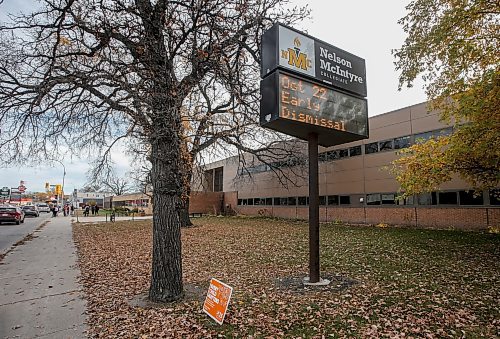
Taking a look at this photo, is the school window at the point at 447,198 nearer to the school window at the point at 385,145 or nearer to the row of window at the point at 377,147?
the row of window at the point at 377,147

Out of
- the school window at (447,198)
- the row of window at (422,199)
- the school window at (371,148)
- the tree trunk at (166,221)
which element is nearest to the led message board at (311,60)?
the tree trunk at (166,221)

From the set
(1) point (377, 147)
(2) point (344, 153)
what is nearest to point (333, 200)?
(2) point (344, 153)

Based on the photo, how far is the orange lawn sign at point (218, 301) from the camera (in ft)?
15.0

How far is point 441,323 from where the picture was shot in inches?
188

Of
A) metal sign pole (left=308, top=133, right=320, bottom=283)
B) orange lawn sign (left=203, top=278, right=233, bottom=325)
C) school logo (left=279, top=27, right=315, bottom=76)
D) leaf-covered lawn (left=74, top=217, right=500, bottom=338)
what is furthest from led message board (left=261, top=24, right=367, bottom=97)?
leaf-covered lawn (left=74, top=217, right=500, bottom=338)

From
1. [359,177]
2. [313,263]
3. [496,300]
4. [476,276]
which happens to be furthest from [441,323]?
[359,177]

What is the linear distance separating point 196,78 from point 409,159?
9.32m

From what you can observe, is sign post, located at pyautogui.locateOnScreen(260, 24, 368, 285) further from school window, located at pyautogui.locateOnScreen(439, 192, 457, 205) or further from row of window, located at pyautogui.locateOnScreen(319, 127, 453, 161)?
school window, located at pyautogui.locateOnScreen(439, 192, 457, 205)

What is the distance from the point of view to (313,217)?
23.6ft

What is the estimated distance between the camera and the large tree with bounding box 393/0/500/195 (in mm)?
8906

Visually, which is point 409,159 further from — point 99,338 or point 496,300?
point 99,338

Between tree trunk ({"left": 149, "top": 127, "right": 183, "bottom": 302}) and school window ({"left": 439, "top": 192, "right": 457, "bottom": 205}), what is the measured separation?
56.9ft

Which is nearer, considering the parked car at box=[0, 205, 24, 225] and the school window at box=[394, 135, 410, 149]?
the school window at box=[394, 135, 410, 149]

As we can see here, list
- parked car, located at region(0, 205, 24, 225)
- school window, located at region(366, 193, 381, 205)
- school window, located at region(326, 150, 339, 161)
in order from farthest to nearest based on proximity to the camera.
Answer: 1. school window, located at region(326, 150, 339, 161)
2. parked car, located at region(0, 205, 24, 225)
3. school window, located at region(366, 193, 381, 205)
